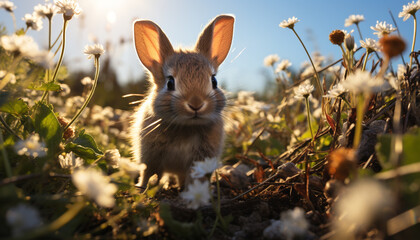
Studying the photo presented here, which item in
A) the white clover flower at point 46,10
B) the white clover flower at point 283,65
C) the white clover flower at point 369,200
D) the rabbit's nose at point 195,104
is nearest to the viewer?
the white clover flower at point 369,200

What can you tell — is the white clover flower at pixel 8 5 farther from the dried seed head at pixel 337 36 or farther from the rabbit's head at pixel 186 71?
the dried seed head at pixel 337 36

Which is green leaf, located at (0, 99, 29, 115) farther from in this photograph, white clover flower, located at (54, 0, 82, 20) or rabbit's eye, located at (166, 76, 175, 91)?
rabbit's eye, located at (166, 76, 175, 91)

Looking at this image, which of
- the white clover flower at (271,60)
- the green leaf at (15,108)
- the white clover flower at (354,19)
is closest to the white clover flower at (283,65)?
the white clover flower at (271,60)

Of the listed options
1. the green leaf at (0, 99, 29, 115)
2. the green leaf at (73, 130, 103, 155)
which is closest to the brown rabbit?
the green leaf at (73, 130, 103, 155)

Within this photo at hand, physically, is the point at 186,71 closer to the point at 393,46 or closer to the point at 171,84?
the point at 171,84

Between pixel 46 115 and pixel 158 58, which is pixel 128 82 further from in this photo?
pixel 46 115

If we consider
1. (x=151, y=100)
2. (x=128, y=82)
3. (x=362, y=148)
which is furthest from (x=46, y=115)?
(x=128, y=82)
